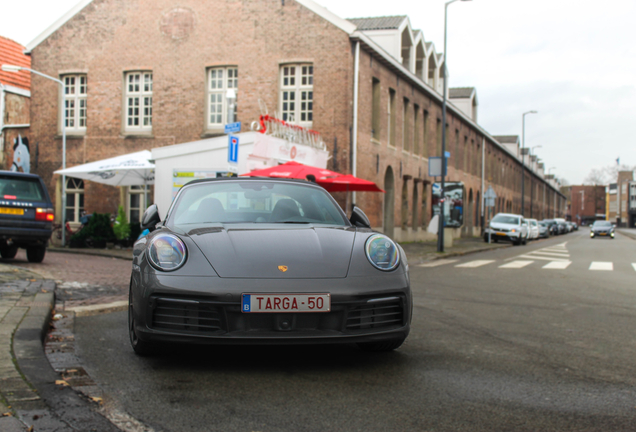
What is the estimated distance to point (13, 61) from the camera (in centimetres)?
3106

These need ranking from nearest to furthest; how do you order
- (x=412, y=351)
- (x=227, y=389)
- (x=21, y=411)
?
(x=21, y=411) → (x=227, y=389) → (x=412, y=351)

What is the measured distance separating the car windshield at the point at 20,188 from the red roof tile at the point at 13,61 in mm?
21280

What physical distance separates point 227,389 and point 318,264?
97 centimetres

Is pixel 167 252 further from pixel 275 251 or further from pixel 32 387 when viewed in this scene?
pixel 32 387

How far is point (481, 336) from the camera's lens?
5875 mm

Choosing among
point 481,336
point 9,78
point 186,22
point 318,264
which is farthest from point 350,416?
point 9,78

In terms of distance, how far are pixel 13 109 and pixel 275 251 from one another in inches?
1206

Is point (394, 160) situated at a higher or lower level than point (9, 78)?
lower

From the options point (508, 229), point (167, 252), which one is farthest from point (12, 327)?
point (508, 229)

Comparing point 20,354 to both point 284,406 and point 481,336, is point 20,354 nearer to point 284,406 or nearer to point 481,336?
point 284,406

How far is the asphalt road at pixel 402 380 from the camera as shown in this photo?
332cm

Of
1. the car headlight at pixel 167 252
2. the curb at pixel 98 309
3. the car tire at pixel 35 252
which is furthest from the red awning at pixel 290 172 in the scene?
the car headlight at pixel 167 252

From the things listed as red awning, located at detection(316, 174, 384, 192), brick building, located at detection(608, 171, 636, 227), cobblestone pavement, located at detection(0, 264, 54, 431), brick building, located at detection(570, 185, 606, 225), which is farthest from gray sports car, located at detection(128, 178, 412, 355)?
brick building, located at detection(570, 185, 606, 225)

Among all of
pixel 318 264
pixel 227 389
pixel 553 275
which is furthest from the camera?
pixel 553 275
